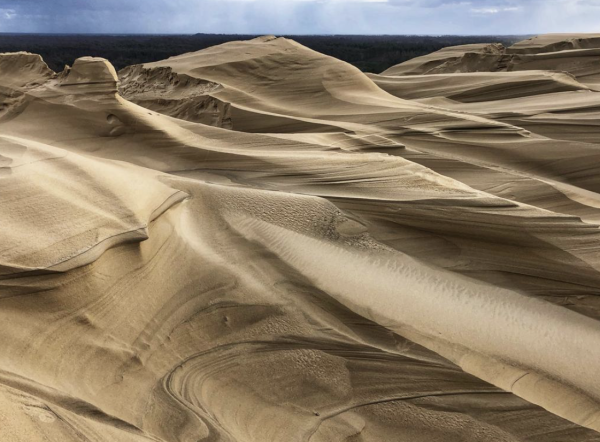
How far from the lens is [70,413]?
1498 mm

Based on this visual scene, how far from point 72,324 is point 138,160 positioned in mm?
Result: 2145

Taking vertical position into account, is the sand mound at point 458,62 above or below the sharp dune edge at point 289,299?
above

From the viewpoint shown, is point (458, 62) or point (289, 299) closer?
point (289, 299)

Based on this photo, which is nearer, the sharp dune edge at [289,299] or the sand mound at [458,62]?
the sharp dune edge at [289,299]

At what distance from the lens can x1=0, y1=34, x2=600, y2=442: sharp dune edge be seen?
176 cm

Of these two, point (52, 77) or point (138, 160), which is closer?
point (138, 160)

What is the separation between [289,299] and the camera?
7.30ft

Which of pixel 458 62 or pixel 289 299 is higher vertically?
pixel 458 62

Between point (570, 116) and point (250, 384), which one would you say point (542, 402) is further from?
point (570, 116)

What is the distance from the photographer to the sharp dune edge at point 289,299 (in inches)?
69.4

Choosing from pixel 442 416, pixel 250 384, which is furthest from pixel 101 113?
pixel 442 416

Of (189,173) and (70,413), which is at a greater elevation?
(189,173)

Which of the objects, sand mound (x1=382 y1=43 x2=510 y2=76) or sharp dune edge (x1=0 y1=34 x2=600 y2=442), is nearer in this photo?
sharp dune edge (x1=0 y1=34 x2=600 y2=442)

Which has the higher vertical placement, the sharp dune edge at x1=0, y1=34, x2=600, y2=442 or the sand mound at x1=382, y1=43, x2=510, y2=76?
the sand mound at x1=382, y1=43, x2=510, y2=76
